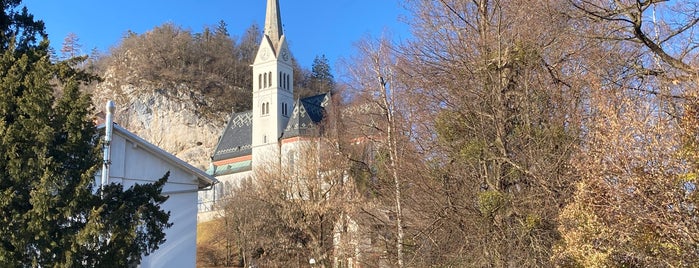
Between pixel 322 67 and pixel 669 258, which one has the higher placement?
pixel 322 67

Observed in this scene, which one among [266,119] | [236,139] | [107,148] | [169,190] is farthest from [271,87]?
[107,148]

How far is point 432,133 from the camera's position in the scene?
13891 mm

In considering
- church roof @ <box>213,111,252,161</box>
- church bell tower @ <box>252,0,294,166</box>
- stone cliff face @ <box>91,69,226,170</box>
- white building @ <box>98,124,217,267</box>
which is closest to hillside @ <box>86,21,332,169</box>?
stone cliff face @ <box>91,69,226,170</box>

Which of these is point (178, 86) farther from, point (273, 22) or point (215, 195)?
point (215, 195)

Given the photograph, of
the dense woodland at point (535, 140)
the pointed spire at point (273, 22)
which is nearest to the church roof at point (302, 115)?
the pointed spire at point (273, 22)

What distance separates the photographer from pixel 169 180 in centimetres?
2327

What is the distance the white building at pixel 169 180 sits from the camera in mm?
21453

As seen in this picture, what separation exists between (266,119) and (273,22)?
12.5 m

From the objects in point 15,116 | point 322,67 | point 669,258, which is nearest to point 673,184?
point 669,258

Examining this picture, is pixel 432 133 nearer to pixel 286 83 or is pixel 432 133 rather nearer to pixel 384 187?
pixel 384 187

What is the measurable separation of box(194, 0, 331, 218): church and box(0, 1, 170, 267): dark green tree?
55503mm

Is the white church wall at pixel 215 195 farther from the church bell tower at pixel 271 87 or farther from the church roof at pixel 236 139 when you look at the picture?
the church roof at pixel 236 139

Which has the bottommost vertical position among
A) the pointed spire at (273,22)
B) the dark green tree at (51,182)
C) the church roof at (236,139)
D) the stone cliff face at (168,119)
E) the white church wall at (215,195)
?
the dark green tree at (51,182)

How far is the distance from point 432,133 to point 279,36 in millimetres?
65341
